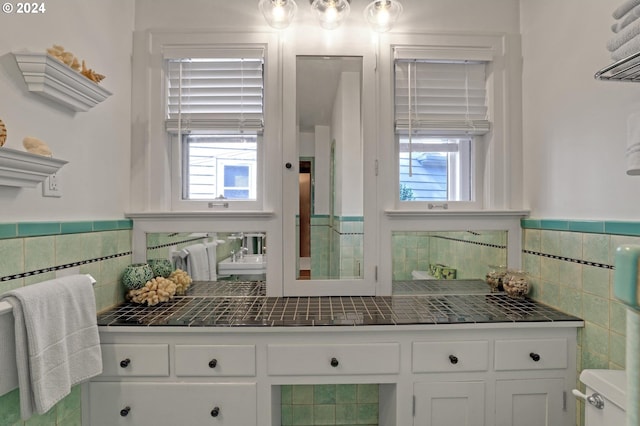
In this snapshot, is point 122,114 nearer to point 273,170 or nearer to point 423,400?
point 273,170

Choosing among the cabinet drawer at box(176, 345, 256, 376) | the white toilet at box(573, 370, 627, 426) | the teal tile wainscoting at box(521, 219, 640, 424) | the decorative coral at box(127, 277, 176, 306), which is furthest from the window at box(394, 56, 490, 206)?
the decorative coral at box(127, 277, 176, 306)

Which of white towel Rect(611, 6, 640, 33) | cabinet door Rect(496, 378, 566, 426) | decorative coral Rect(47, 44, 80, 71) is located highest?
white towel Rect(611, 6, 640, 33)

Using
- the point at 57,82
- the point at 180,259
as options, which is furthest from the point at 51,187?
the point at 180,259

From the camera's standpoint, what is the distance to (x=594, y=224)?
1358 millimetres

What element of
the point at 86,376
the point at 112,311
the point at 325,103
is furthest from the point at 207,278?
the point at 325,103

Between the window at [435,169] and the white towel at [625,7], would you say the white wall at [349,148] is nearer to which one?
the window at [435,169]

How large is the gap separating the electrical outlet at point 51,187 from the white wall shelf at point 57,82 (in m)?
0.30

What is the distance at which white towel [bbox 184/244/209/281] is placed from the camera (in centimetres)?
183

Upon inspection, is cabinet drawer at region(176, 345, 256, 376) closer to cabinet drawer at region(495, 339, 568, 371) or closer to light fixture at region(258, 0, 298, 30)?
cabinet drawer at region(495, 339, 568, 371)

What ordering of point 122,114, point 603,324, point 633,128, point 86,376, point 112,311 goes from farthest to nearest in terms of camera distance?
point 122,114, point 112,311, point 603,324, point 86,376, point 633,128

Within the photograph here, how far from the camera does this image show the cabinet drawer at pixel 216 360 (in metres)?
1.36

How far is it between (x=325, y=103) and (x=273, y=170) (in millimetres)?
484

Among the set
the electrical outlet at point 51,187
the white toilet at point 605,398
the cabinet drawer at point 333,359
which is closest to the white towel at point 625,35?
the white toilet at point 605,398

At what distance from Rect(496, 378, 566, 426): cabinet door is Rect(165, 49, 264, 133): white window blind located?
1781 millimetres
